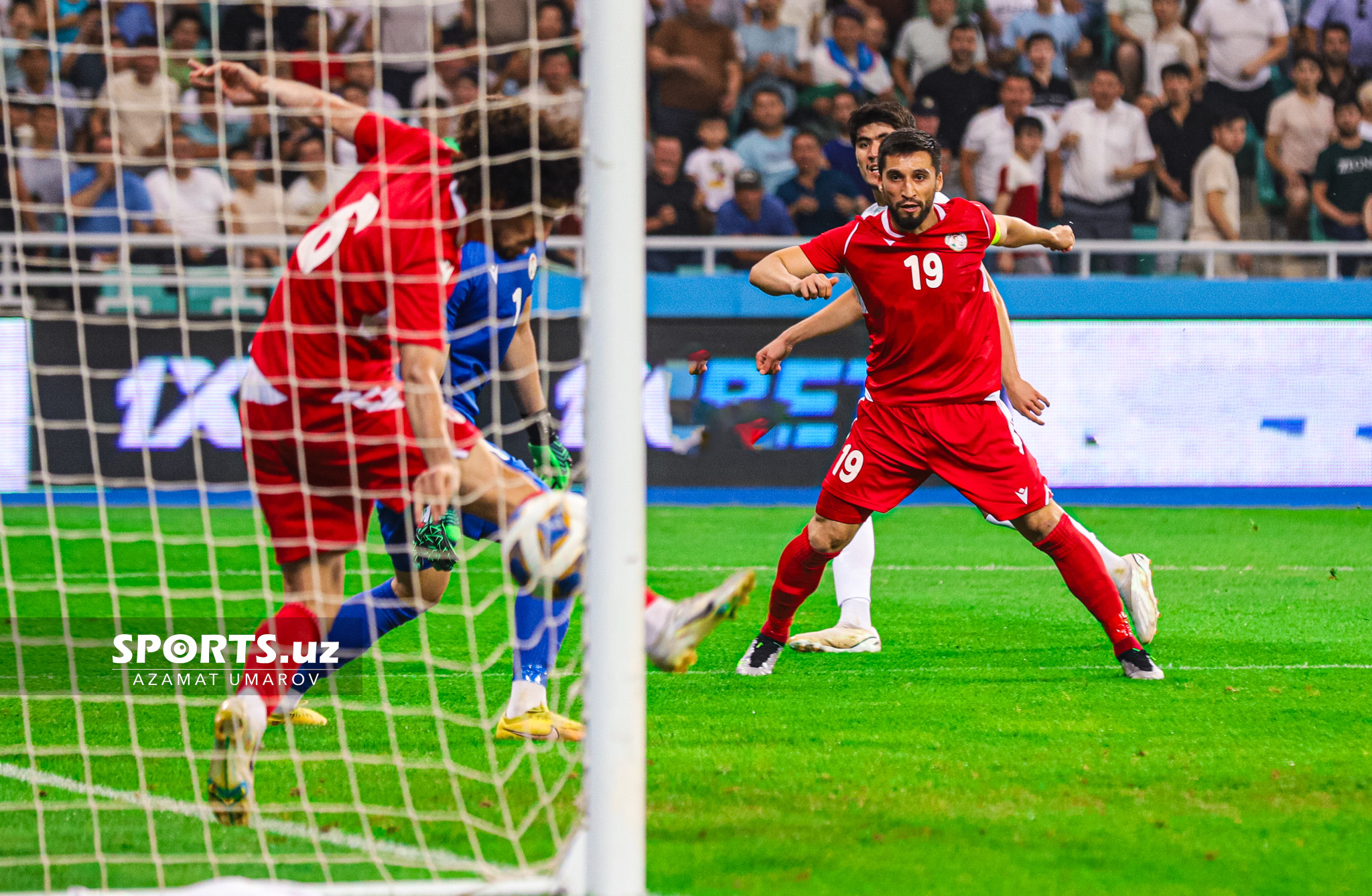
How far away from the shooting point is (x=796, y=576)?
5383 millimetres

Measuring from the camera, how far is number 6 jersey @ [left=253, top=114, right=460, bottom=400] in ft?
11.6

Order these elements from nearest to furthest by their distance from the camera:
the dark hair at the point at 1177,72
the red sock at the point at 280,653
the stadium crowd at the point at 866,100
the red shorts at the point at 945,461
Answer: the red sock at the point at 280,653 → the red shorts at the point at 945,461 → the stadium crowd at the point at 866,100 → the dark hair at the point at 1177,72

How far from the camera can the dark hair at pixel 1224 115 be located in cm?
1191

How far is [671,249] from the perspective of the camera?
11.1 m

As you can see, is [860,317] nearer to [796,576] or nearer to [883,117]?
[883,117]

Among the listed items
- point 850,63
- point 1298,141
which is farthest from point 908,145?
point 1298,141

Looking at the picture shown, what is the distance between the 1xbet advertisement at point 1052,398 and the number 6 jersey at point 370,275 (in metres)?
6.38

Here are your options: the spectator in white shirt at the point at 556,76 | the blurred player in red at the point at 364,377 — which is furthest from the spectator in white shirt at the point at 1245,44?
the blurred player in red at the point at 364,377

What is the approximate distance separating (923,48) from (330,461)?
9460 mm

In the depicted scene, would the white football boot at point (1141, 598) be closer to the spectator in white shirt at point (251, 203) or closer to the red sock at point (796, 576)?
the red sock at point (796, 576)

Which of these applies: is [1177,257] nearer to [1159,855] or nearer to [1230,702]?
[1230,702]

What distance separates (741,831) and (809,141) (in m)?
8.73

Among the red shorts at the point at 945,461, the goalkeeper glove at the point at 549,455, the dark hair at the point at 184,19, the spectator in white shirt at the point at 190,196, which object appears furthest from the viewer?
the dark hair at the point at 184,19

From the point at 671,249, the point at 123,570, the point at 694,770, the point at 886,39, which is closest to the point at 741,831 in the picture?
the point at 694,770
